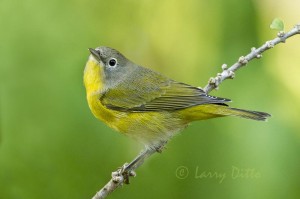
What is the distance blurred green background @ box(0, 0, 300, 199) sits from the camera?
383 centimetres

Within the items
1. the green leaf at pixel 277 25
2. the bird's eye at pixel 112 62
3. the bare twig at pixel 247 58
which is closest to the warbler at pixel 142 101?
the bird's eye at pixel 112 62

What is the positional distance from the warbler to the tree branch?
0.32 feet

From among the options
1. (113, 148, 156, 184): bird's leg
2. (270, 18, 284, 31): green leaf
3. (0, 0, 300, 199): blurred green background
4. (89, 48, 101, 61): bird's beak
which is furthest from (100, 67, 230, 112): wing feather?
(270, 18, 284, 31): green leaf

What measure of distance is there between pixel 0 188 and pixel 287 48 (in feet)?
7.19

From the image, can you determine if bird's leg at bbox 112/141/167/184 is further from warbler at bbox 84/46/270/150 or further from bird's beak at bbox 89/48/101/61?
bird's beak at bbox 89/48/101/61

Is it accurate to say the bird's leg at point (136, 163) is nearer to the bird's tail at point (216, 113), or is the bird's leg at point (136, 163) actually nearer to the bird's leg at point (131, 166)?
the bird's leg at point (131, 166)

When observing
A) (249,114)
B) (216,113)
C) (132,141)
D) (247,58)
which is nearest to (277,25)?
(247,58)

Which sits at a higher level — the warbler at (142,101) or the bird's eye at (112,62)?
the bird's eye at (112,62)

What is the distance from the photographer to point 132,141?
4.23m

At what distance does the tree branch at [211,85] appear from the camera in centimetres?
355

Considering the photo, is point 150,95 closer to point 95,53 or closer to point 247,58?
point 95,53

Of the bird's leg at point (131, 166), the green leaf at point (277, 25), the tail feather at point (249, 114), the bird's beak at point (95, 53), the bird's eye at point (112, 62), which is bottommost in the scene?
the bird's leg at point (131, 166)

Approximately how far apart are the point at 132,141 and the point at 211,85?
2.35 feet

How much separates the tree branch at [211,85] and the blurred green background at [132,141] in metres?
0.12
